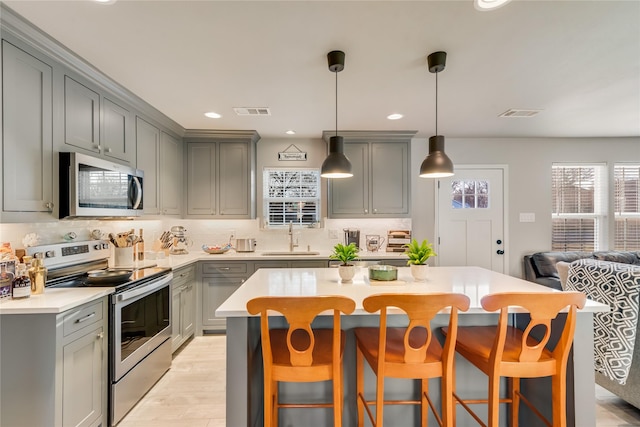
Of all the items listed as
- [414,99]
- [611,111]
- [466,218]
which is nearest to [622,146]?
[611,111]

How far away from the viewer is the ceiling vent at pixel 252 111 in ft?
10.0

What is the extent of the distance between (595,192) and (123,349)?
19.7ft

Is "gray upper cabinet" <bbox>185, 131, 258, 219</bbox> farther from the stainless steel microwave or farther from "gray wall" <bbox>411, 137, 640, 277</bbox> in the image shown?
"gray wall" <bbox>411, 137, 640, 277</bbox>

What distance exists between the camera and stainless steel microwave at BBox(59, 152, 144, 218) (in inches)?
79.4

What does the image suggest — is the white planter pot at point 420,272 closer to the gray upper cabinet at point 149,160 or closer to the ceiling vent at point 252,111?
the ceiling vent at point 252,111

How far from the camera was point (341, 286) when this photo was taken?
6.44 ft

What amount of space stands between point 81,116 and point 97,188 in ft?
1.73

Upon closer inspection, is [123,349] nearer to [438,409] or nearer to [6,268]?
[6,268]

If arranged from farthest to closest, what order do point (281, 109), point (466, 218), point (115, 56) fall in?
1. point (466, 218)
2. point (281, 109)
3. point (115, 56)

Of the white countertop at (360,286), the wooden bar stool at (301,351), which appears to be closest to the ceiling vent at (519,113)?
the white countertop at (360,286)

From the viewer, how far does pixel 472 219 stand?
4312mm

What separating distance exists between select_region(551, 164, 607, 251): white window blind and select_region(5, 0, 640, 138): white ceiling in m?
1.33

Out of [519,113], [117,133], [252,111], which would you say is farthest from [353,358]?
[519,113]

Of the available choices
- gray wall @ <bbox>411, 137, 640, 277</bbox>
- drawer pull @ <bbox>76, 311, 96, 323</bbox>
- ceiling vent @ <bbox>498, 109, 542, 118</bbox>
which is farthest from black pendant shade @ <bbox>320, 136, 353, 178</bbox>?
gray wall @ <bbox>411, 137, 640, 277</bbox>
